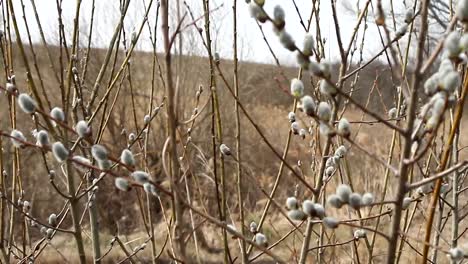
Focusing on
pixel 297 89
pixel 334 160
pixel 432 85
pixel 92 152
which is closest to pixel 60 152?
pixel 92 152

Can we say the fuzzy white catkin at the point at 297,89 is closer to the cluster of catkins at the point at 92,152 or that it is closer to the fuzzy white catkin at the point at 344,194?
the fuzzy white catkin at the point at 344,194

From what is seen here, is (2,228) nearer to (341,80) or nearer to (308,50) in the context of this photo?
(341,80)

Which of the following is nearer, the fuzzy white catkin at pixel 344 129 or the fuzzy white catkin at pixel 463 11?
the fuzzy white catkin at pixel 463 11

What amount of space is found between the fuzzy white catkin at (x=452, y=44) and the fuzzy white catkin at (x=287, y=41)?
0.20 meters

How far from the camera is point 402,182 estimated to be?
735mm

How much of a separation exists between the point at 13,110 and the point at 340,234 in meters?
5.66

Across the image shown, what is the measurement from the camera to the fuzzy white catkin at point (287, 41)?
692mm

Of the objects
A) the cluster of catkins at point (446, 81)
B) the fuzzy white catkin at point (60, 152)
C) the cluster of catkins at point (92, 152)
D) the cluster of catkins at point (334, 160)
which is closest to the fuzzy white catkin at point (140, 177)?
the cluster of catkins at point (92, 152)

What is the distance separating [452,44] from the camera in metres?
0.64

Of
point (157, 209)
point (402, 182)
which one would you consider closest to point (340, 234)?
point (157, 209)

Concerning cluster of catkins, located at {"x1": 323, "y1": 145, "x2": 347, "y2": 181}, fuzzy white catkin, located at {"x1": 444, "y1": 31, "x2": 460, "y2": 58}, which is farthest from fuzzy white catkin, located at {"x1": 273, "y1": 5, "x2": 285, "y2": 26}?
cluster of catkins, located at {"x1": 323, "y1": 145, "x2": 347, "y2": 181}

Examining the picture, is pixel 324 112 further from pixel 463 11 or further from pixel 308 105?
pixel 463 11

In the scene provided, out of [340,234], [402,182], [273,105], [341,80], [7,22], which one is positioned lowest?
[340,234]

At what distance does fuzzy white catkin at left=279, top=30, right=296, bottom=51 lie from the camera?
692 mm
